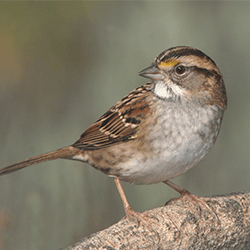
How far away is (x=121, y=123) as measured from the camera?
10.1ft

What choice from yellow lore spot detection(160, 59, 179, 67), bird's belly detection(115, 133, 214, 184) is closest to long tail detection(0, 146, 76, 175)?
bird's belly detection(115, 133, 214, 184)

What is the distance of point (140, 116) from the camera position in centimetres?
293

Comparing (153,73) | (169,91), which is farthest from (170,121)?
(153,73)

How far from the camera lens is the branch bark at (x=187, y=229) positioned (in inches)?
92.2

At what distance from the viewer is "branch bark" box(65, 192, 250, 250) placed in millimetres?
2342

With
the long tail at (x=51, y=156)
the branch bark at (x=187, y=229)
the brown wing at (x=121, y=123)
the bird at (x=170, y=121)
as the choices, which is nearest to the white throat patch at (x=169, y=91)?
the bird at (x=170, y=121)

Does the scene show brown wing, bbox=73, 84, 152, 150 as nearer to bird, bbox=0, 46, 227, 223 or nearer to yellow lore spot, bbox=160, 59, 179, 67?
bird, bbox=0, 46, 227, 223

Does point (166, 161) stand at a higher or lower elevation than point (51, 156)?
lower

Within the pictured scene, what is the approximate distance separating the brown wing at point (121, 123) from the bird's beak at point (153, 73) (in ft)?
0.66

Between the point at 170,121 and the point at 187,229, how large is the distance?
657mm

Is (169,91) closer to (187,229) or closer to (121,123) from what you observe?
(121,123)

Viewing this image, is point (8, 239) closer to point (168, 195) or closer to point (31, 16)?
point (168, 195)

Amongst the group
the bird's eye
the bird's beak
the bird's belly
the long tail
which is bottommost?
the bird's belly

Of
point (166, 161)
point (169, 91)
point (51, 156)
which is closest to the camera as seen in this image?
point (166, 161)
